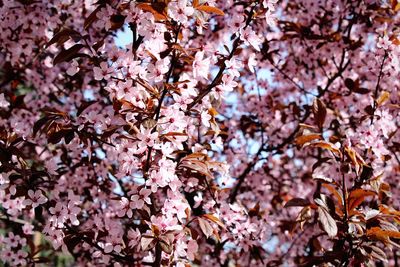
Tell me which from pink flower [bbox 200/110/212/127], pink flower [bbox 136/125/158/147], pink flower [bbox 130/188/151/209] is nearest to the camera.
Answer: pink flower [bbox 136/125/158/147]

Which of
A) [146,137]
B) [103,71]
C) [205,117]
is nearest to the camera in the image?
[146,137]

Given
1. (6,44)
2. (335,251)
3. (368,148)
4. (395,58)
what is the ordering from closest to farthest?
(335,251)
(368,148)
(395,58)
(6,44)

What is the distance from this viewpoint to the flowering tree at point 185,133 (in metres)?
2.25

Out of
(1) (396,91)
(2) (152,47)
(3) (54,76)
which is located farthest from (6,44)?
(1) (396,91)

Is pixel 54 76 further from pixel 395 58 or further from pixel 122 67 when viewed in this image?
pixel 395 58

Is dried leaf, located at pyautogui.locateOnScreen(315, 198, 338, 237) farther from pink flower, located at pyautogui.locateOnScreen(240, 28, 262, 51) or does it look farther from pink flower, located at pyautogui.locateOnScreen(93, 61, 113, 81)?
pink flower, located at pyautogui.locateOnScreen(93, 61, 113, 81)

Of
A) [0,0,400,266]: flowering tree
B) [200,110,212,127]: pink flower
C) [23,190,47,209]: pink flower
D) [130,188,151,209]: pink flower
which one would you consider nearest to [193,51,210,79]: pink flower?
[0,0,400,266]: flowering tree

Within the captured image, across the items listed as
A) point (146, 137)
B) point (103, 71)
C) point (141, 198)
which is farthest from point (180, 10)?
point (141, 198)

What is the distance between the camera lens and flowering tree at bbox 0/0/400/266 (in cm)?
225

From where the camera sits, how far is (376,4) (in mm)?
3680

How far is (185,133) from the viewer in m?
2.30

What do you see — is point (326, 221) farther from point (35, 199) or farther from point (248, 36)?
point (35, 199)

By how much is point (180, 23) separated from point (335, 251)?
127cm

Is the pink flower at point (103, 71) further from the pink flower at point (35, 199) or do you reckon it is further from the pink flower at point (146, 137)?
the pink flower at point (35, 199)
